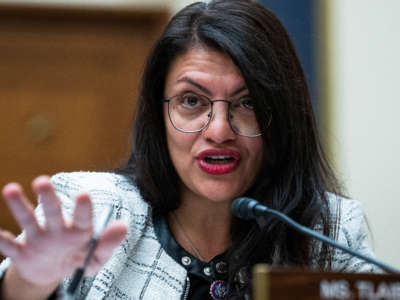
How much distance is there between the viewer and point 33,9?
304 centimetres

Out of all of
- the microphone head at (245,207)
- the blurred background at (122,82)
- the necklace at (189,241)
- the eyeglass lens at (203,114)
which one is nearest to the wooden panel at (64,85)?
the blurred background at (122,82)

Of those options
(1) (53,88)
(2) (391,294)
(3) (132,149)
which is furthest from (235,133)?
(1) (53,88)

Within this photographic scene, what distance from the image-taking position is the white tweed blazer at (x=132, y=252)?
134cm

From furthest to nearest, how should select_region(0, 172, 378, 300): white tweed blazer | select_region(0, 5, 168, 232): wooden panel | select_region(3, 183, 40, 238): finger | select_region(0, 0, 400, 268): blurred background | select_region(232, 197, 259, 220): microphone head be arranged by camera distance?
1. select_region(0, 5, 168, 232): wooden panel
2. select_region(0, 0, 400, 268): blurred background
3. select_region(0, 172, 378, 300): white tweed blazer
4. select_region(232, 197, 259, 220): microphone head
5. select_region(3, 183, 40, 238): finger

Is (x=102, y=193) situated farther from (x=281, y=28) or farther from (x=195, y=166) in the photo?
(x=281, y=28)

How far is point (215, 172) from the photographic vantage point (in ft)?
4.58

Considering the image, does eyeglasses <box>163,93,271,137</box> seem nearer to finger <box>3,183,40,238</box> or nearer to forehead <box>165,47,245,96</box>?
forehead <box>165,47,245,96</box>

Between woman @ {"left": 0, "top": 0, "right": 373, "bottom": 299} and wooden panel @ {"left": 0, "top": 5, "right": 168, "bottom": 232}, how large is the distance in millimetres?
1511

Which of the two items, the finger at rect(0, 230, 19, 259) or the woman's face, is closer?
the finger at rect(0, 230, 19, 259)

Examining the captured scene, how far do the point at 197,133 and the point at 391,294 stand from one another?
2.30 ft

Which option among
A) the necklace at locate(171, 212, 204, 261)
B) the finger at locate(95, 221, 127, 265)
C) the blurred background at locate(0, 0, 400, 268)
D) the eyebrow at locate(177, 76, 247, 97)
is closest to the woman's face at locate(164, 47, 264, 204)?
the eyebrow at locate(177, 76, 247, 97)

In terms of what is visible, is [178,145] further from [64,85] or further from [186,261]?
[64,85]

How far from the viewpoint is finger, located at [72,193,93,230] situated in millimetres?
819

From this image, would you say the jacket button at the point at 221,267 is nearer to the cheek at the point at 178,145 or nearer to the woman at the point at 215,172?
the woman at the point at 215,172
